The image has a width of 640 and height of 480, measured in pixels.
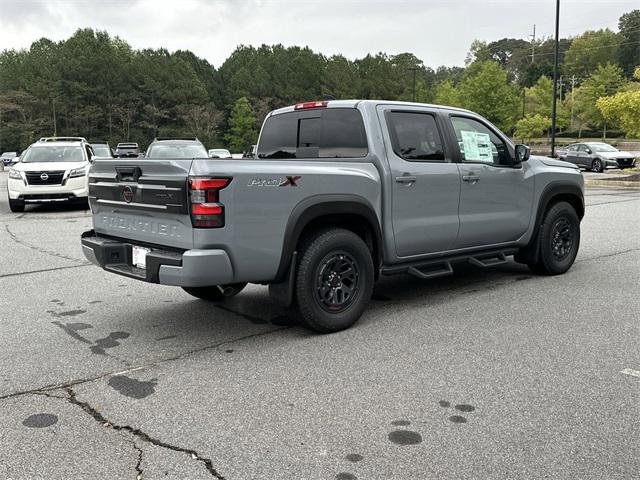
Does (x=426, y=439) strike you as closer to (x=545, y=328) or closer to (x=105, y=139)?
(x=545, y=328)

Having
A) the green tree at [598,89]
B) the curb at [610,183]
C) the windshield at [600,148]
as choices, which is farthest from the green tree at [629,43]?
the curb at [610,183]

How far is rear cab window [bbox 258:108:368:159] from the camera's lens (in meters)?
5.48

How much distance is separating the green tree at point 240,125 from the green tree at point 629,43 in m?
79.0

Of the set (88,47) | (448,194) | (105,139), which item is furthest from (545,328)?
(88,47)

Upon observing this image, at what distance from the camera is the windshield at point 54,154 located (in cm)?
1539

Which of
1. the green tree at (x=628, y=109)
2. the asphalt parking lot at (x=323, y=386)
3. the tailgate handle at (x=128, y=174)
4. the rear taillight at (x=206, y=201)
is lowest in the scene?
the asphalt parking lot at (x=323, y=386)

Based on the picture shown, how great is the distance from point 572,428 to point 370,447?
3.64 ft

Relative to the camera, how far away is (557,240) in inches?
288

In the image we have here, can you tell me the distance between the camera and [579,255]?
8.66 m

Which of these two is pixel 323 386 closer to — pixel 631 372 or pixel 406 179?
pixel 631 372

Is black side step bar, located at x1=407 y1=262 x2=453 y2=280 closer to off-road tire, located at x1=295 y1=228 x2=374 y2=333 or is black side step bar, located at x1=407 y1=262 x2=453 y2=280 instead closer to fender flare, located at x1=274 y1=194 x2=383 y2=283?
off-road tire, located at x1=295 y1=228 x2=374 y2=333

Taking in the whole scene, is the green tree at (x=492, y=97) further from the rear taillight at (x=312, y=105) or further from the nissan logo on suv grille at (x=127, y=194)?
the nissan logo on suv grille at (x=127, y=194)

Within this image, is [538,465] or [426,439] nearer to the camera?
[538,465]

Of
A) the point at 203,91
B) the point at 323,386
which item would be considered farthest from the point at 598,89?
the point at 323,386
